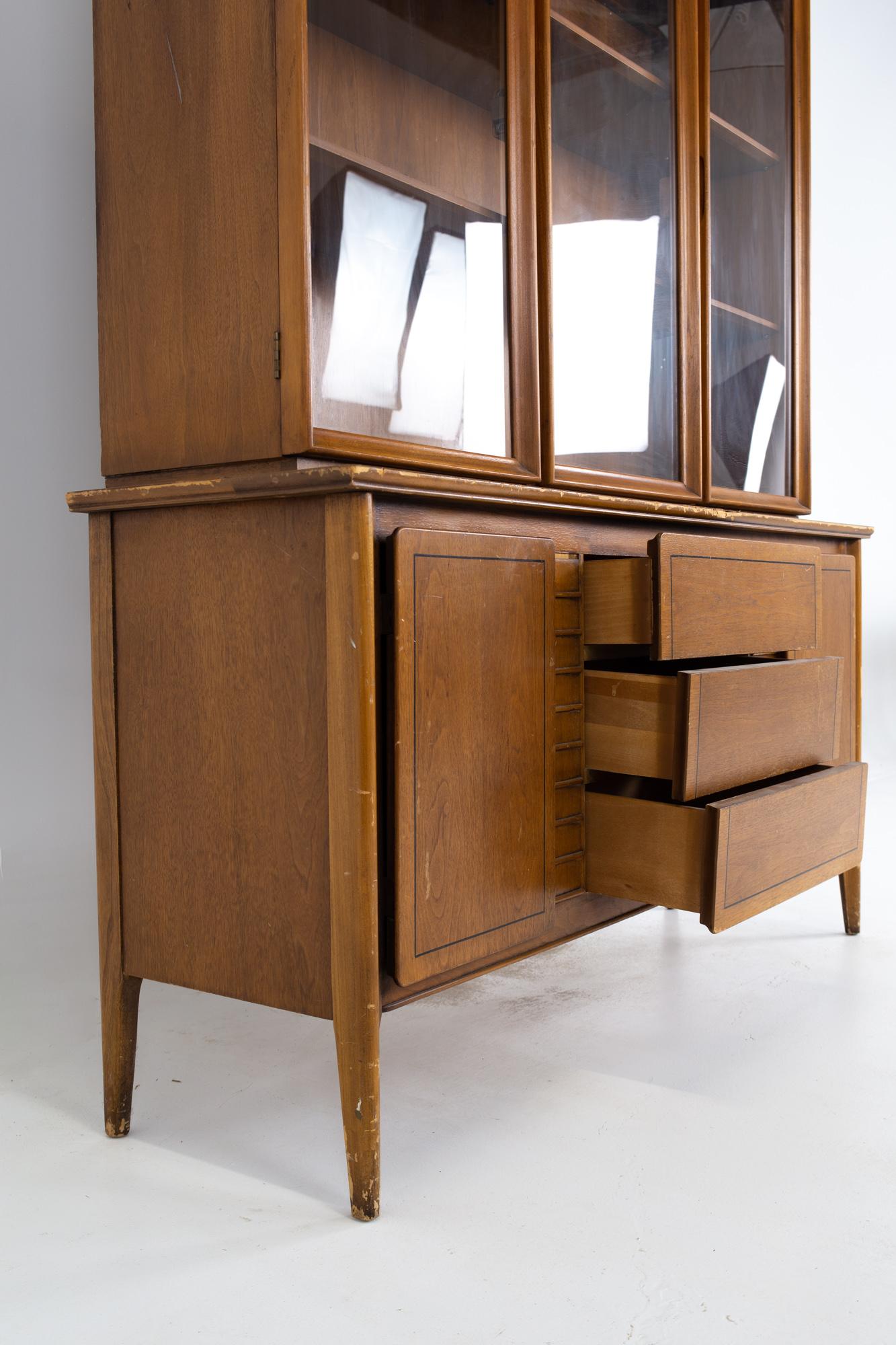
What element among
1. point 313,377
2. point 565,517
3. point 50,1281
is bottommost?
point 50,1281

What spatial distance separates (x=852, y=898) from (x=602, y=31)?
56.6 inches

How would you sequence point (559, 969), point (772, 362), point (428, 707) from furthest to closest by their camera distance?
point (772, 362), point (559, 969), point (428, 707)

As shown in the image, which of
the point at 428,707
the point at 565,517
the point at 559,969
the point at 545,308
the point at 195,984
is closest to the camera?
the point at 428,707

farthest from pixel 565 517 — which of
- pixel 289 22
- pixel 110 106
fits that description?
pixel 110 106

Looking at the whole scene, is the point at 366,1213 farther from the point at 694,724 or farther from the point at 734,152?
the point at 734,152

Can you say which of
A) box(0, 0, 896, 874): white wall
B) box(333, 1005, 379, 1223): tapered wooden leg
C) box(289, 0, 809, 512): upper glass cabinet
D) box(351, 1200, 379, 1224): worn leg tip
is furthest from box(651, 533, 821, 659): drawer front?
box(0, 0, 896, 874): white wall

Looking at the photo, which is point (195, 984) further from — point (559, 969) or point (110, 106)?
point (110, 106)

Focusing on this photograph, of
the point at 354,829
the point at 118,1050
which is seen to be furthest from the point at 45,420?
the point at 354,829

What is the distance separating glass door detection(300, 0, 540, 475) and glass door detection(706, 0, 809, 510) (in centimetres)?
53

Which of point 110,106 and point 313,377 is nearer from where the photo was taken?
point 313,377

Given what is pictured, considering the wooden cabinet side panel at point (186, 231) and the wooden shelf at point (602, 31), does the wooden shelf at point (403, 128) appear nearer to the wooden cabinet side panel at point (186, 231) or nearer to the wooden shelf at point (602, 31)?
the wooden cabinet side panel at point (186, 231)

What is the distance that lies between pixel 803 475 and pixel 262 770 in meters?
1.35

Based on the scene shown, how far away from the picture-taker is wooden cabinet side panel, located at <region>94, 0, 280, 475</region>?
4.05 ft

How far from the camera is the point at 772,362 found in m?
2.12
